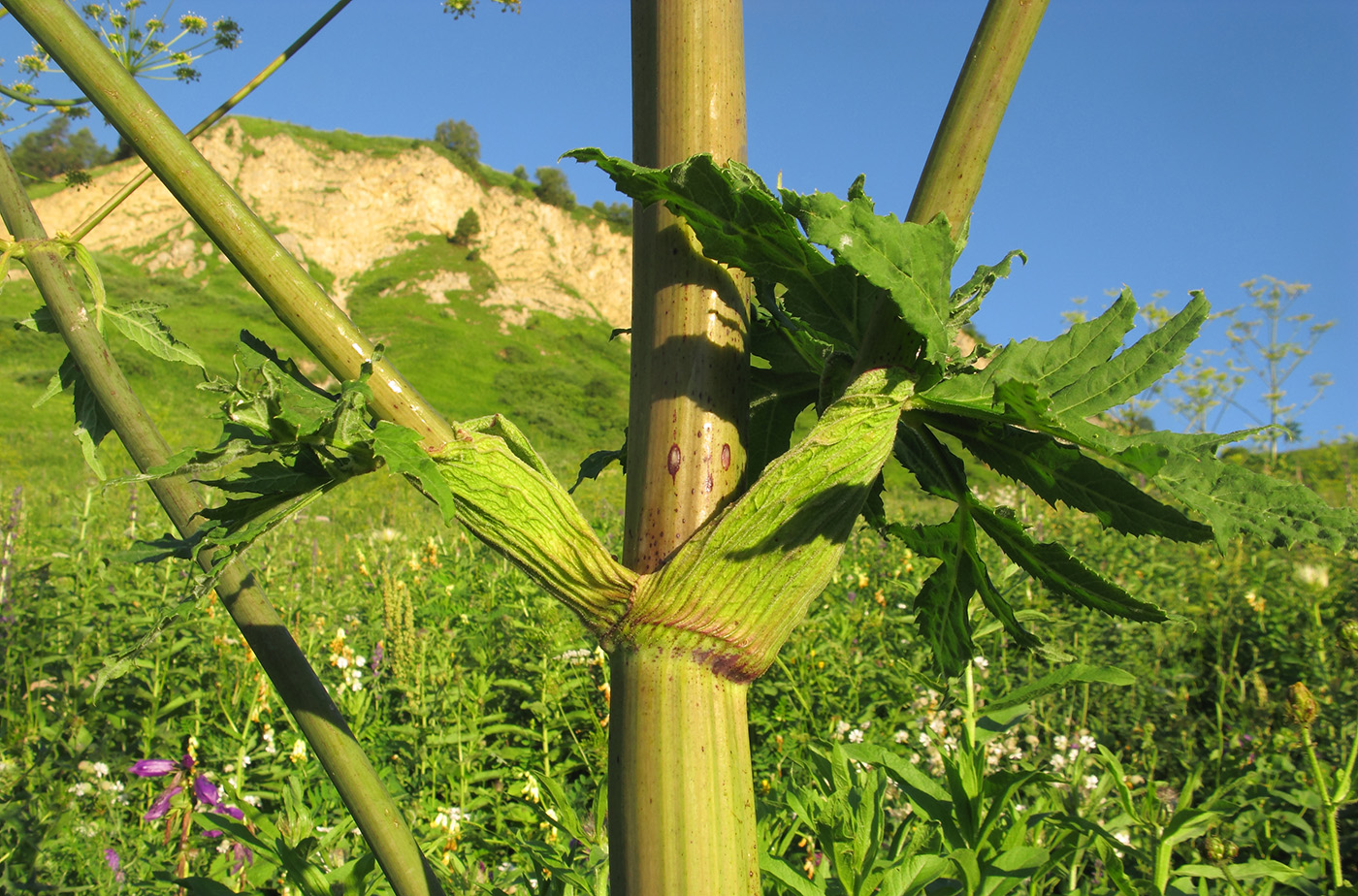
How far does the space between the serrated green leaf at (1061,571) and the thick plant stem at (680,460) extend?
9.4 inches

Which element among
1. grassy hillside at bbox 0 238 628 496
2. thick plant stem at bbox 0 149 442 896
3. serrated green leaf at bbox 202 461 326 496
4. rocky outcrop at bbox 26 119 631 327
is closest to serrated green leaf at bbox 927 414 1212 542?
serrated green leaf at bbox 202 461 326 496

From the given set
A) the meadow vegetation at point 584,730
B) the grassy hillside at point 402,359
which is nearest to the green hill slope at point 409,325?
the grassy hillside at point 402,359

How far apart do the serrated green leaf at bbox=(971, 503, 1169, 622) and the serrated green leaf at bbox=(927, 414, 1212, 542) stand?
46mm

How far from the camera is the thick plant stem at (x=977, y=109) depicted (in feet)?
2.18

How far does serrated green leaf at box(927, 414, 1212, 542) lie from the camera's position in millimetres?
687

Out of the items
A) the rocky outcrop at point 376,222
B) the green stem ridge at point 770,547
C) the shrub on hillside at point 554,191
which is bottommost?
the green stem ridge at point 770,547

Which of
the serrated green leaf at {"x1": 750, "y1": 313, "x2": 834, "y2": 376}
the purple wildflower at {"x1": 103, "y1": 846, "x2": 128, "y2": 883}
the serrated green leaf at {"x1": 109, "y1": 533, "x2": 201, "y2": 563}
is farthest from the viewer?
the purple wildflower at {"x1": 103, "y1": 846, "x2": 128, "y2": 883}

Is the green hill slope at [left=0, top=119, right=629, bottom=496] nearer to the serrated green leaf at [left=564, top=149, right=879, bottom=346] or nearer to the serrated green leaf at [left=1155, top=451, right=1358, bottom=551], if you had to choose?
the serrated green leaf at [left=564, top=149, right=879, bottom=346]

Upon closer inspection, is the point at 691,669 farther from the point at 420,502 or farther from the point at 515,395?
the point at 515,395

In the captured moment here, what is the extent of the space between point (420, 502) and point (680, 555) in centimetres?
1219

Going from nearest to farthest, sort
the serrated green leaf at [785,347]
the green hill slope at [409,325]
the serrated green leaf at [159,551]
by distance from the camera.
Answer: the serrated green leaf at [159,551], the serrated green leaf at [785,347], the green hill slope at [409,325]

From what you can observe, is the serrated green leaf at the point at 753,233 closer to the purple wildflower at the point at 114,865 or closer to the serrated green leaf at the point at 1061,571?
the serrated green leaf at the point at 1061,571

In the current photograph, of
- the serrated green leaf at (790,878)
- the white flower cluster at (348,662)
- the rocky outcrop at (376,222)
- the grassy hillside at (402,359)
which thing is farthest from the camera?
the rocky outcrop at (376,222)

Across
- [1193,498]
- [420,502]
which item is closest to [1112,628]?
[1193,498]
